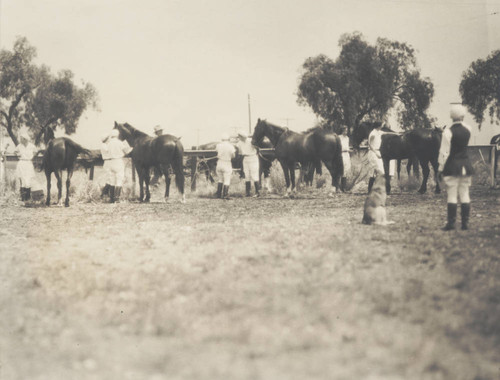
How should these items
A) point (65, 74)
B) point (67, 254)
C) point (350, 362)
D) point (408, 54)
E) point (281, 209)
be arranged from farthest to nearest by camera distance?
1. point (65, 74)
2. point (408, 54)
3. point (281, 209)
4. point (67, 254)
5. point (350, 362)

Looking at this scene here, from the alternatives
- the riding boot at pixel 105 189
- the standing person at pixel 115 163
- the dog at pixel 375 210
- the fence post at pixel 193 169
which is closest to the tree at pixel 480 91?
the dog at pixel 375 210

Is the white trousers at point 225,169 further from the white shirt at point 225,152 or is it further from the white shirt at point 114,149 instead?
the white shirt at point 114,149

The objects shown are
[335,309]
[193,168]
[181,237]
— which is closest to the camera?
→ [335,309]

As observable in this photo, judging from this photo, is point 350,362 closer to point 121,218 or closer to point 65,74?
point 121,218

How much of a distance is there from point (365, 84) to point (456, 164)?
9.64 m

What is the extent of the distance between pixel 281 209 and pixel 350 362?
26.6 feet

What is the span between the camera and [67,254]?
6.29 meters

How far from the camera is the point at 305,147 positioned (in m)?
14.4

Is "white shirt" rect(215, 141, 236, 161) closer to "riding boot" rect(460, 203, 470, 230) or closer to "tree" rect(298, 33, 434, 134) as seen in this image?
"tree" rect(298, 33, 434, 134)

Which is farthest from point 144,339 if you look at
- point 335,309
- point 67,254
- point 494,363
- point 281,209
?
point 281,209

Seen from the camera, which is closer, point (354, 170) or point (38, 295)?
point (38, 295)

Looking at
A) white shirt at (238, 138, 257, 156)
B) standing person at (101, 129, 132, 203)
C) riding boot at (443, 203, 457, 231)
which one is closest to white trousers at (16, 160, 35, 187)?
standing person at (101, 129, 132, 203)

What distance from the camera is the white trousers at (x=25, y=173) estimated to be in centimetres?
1388

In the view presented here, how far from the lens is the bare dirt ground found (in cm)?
311
